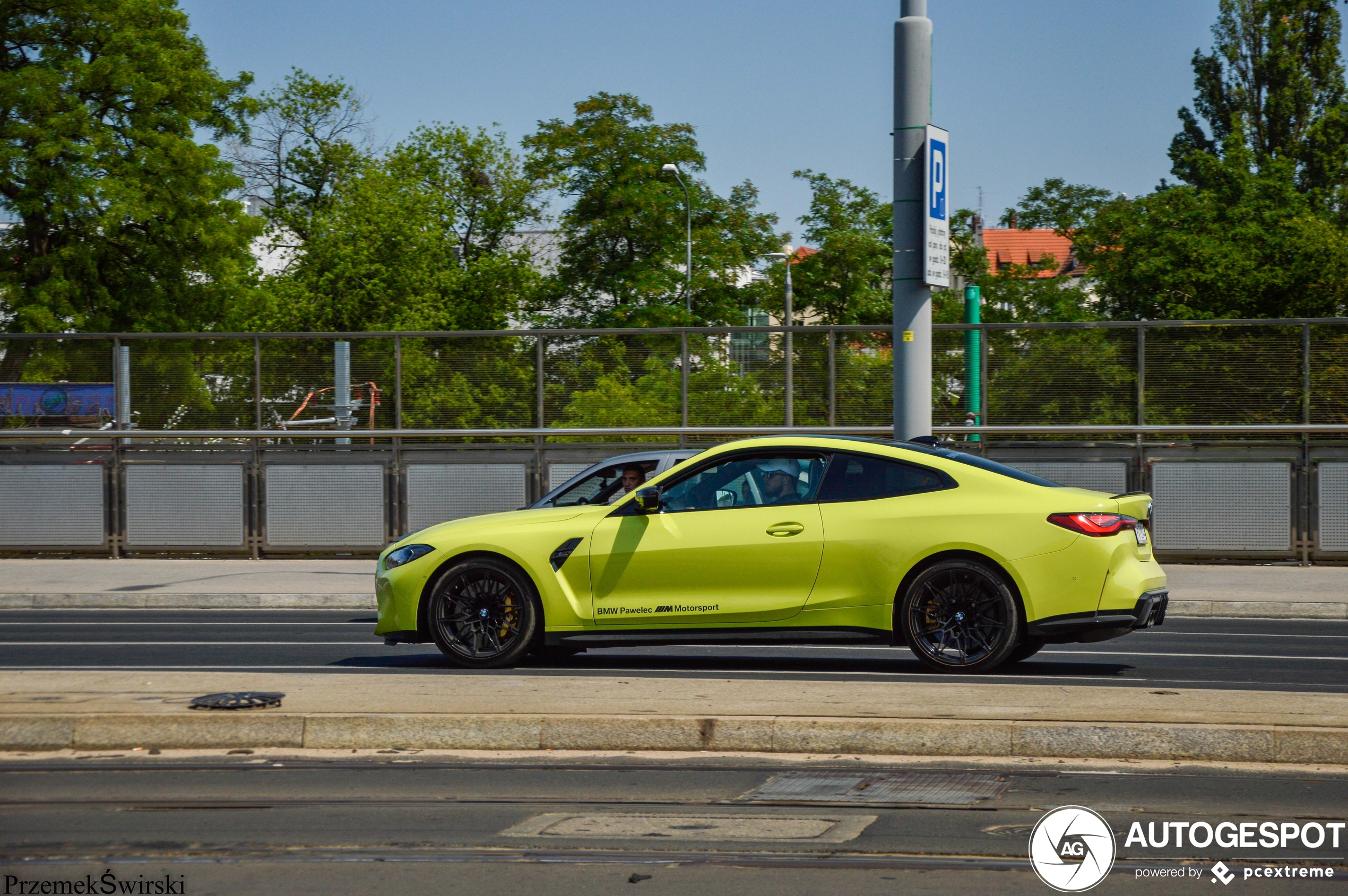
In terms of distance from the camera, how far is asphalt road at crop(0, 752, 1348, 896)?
4.69 meters

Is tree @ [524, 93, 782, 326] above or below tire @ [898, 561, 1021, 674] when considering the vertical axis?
above

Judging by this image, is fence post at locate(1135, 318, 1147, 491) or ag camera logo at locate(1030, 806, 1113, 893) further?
fence post at locate(1135, 318, 1147, 491)

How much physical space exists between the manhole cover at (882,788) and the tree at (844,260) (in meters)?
41.6

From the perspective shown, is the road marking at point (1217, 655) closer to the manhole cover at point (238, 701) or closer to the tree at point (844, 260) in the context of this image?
the manhole cover at point (238, 701)

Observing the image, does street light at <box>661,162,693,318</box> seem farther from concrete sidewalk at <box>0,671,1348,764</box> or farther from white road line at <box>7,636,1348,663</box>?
concrete sidewalk at <box>0,671,1348,764</box>

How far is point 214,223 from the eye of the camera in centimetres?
4194

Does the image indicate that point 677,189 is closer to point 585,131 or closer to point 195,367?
point 585,131

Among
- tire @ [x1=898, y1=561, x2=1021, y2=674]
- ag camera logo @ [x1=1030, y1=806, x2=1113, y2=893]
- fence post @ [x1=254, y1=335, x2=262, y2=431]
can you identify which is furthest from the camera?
fence post @ [x1=254, y1=335, x2=262, y2=431]

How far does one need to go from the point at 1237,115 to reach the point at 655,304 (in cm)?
2325

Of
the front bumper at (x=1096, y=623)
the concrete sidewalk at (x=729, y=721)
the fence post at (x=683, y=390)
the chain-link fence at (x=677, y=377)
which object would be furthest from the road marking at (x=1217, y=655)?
the fence post at (x=683, y=390)

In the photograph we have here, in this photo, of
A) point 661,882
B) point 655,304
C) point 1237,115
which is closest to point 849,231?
point 655,304

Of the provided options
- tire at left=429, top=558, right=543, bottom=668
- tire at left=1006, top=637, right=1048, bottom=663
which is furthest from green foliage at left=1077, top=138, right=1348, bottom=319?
tire at left=429, top=558, right=543, bottom=668

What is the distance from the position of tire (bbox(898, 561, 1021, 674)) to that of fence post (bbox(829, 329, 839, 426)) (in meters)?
9.85

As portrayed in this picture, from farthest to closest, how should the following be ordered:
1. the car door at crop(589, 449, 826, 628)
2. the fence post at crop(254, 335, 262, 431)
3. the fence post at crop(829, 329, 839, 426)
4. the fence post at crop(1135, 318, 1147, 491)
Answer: the fence post at crop(254, 335, 262, 431) < the fence post at crop(829, 329, 839, 426) < the fence post at crop(1135, 318, 1147, 491) < the car door at crop(589, 449, 826, 628)
